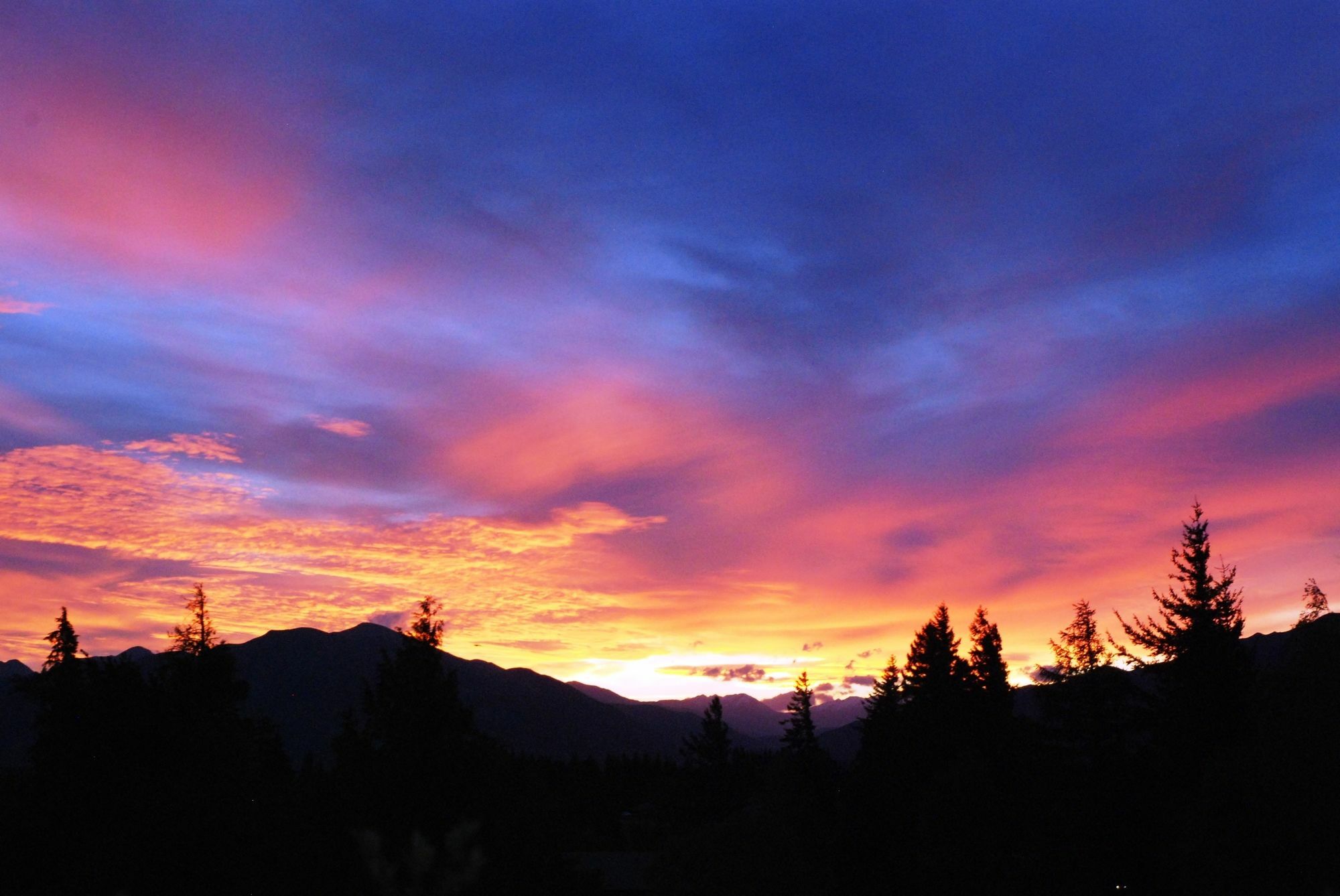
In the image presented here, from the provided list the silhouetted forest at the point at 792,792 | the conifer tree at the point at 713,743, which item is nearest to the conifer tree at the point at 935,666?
the silhouetted forest at the point at 792,792

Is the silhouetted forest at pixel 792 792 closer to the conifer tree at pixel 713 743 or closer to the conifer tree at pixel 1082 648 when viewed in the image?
the conifer tree at pixel 1082 648

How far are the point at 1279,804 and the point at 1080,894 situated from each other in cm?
1670

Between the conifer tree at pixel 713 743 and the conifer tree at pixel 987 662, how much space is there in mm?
44118

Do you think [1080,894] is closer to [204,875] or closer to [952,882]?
[952,882]

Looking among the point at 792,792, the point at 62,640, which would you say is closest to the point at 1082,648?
the point at 792,792

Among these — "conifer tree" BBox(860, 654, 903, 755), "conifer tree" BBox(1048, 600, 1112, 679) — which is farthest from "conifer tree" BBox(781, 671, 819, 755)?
"conifer tree" BBox(1048, 600, 1112, 679)

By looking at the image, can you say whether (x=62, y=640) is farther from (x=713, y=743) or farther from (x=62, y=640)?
(x=713, y=743)

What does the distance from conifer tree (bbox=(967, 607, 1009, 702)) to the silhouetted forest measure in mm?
860

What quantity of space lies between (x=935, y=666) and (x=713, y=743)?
167 feet

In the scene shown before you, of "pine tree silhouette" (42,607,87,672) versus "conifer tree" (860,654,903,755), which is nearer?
"pine tree silhouette" (42,607,87,672)

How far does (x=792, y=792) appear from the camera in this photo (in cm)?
5112

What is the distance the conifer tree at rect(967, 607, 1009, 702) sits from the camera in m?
67.9

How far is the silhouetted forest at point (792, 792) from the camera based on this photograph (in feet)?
78.8

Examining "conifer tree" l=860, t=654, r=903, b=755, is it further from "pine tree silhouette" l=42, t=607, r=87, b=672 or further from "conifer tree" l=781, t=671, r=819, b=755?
"pine tree silhouette" l=42, t=607, r=87, b=672
